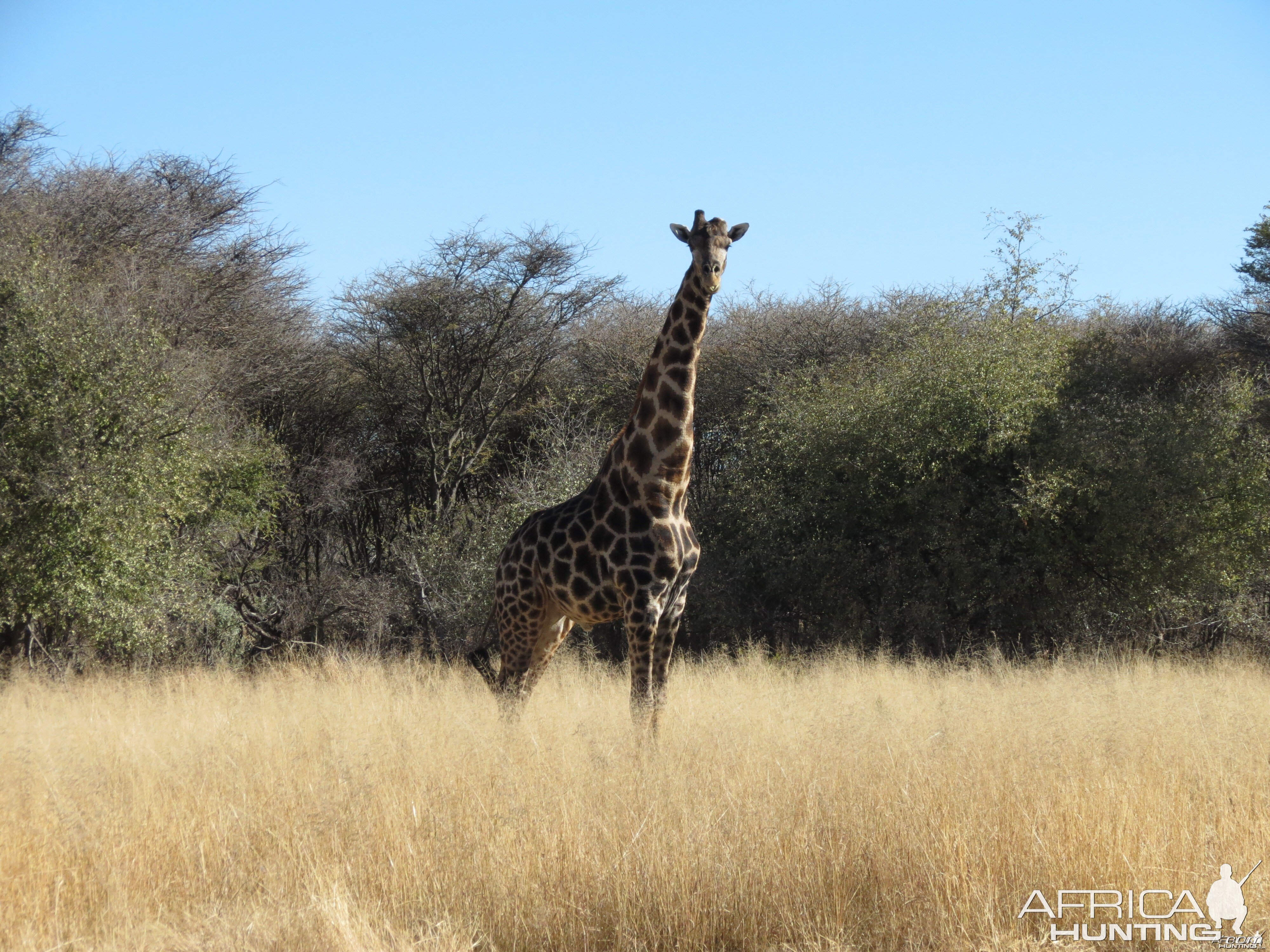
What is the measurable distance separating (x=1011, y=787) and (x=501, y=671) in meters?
4.92

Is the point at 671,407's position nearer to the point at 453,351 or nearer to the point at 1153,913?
the point at 1153,913

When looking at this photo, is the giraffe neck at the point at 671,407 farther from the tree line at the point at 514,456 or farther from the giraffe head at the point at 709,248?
the tree line at the point at 514,456

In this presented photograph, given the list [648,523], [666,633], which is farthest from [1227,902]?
[648,523]

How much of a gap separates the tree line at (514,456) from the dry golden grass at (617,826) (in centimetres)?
459

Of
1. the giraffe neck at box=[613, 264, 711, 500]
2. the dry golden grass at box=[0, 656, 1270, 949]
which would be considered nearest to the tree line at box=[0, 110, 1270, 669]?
the dry golden grass at box=[0, 656, 1270, 949]

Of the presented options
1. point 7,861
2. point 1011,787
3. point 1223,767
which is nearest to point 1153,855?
point 1011,787

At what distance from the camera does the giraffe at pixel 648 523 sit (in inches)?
331

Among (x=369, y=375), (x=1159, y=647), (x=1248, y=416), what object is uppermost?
(x=369, y=375)

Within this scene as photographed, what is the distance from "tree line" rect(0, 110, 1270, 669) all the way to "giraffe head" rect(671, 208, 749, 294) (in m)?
6.98

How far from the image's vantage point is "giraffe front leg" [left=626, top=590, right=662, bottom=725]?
8352mm

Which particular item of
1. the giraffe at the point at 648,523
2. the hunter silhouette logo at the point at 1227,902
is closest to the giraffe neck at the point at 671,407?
the giraffe at the point at 648,523

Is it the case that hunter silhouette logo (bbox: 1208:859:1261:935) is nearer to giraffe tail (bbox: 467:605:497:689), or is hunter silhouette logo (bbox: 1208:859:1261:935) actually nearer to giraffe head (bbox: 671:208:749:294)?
giraffe head (bbox: 671:208:749:294)

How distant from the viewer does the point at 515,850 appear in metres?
5.60

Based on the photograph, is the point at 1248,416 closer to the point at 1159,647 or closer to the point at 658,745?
the point at 1159,647
